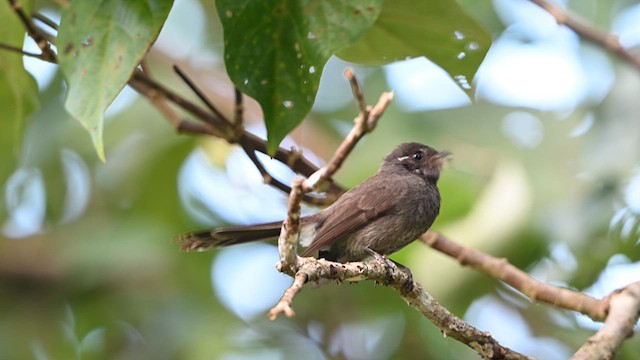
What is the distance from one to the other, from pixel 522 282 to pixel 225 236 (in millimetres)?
1521

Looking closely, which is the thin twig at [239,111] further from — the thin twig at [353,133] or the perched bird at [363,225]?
the thin twig at [353,133]

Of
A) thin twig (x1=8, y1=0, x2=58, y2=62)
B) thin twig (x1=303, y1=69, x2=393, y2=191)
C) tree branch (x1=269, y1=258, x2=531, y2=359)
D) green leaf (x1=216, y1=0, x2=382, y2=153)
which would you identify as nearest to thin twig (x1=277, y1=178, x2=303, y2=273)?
thin twig (x1=303, y1=69, x2=393, y2=191)

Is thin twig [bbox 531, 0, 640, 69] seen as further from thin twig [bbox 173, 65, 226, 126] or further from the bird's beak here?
thin twig [bbox 173, 65, 226, 126]

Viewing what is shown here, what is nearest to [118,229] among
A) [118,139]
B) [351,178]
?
[118,139]

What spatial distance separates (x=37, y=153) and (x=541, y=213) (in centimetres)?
367

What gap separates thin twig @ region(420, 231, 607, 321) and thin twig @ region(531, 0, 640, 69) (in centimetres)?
143

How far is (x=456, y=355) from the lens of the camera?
5859 millimetres

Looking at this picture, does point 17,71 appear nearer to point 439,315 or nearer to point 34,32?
point 34,32

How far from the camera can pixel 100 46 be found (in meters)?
2.90

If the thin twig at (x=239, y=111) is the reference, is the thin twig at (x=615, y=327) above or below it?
below

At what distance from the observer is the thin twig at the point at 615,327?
11.4 ft

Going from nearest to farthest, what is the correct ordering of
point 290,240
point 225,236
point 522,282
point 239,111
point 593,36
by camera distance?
point 290,240 < point 239,111 < point 522,282 < point 225,236 < point 593,36

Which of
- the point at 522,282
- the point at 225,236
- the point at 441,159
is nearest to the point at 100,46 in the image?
the point at 225,236

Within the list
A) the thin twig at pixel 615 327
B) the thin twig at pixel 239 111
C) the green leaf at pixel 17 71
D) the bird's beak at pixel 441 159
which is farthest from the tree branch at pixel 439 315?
the bird's beak at pixel 441 159
